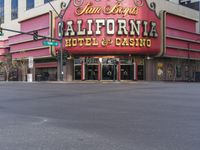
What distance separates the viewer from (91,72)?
56750mm

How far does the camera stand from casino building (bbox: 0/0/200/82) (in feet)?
176

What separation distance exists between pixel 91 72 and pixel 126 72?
4936 millimetres

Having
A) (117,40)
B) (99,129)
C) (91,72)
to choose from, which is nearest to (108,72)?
(91,72)

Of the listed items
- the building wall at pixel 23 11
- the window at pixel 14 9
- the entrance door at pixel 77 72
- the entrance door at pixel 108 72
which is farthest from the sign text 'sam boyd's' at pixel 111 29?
the window at pixel 14 9

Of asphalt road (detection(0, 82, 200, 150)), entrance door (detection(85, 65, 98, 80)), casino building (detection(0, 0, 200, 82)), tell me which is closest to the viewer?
asphalt road (detection(0, 82, 200, 150))

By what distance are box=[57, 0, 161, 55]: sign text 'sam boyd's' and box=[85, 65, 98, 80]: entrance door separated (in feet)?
9.91

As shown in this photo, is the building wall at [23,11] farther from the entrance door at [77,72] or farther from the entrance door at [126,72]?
the entrance door at [126,72]

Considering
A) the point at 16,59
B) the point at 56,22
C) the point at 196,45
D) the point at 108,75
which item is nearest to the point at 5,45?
the point at 16,59

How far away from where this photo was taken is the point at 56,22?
58312 mm

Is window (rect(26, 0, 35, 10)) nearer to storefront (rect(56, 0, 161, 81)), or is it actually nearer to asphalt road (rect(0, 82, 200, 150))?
storefront (rect(56, 0, 161, 81))

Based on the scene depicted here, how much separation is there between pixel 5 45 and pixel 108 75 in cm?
3219

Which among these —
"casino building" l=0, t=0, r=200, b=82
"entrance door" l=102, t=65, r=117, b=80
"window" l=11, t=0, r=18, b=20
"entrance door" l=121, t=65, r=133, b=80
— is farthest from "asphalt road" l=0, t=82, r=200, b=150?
"window" l=11, t=0, r=18, b=20

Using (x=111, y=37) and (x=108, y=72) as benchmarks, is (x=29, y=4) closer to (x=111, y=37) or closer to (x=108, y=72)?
(x=108, y=72)

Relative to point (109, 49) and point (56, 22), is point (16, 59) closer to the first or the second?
point (56, 22)
